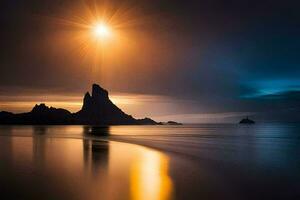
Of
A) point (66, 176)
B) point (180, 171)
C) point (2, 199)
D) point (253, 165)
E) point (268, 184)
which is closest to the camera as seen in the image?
point (2, 199)

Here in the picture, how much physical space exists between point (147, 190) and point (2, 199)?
847 cm

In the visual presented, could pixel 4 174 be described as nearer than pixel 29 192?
No

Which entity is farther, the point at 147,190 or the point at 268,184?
the point at 268,184

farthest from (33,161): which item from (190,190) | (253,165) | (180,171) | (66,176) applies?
(253,165)

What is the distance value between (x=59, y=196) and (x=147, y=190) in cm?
544

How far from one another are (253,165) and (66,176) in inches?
804

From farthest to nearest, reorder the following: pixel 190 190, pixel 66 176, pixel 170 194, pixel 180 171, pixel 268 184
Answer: pixel 180 171
pixel 66 176
pixel 268 184
pixel 190 190
pixel 170 194

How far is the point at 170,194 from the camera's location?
19891 mm

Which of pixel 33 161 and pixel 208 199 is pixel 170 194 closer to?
pixel 208 199

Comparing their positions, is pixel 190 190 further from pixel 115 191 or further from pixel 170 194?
pixel 115 191

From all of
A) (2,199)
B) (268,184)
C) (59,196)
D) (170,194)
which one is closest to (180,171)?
(268,184)

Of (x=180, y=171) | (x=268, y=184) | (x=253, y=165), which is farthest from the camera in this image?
(x=253, y=165)

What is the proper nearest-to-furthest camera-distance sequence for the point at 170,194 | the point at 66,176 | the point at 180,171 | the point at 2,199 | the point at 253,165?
the point at 2,199 → the point at 170,194 → the point at 66,176 → the point at 180,171 → the point at 253,165

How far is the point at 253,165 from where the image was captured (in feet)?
118
